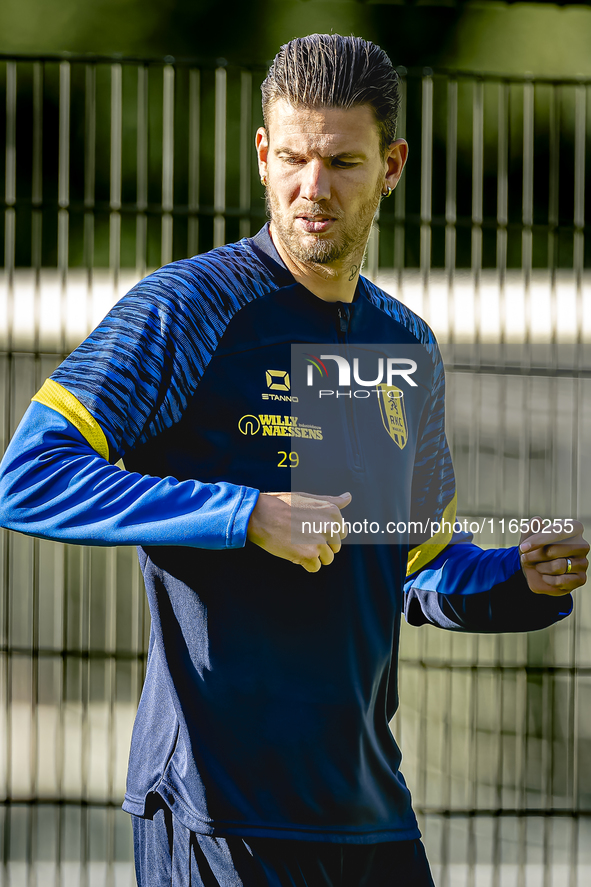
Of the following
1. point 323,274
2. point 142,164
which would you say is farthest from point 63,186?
point 323,274

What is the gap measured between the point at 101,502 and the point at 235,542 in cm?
19

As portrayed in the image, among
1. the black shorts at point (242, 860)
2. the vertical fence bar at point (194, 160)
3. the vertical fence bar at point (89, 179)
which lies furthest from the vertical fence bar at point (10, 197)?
the black shorts at point (242, 860)

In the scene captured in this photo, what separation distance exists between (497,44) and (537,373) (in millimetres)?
4156

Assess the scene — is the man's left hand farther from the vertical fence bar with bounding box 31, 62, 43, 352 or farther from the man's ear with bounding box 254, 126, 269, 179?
the vertical fence bar with bounding box 31, 62, 43, 352

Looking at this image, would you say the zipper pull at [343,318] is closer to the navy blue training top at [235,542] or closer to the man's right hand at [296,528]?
the navy blue training top at [235,542]

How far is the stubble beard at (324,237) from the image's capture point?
1510 millimetres

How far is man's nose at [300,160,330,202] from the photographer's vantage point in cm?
147

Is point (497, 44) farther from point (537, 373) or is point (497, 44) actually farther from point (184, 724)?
point (184, 724)

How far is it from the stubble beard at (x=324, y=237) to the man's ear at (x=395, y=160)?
76mm

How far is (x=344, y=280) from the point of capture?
1618 millimetres

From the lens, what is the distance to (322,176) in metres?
1.47

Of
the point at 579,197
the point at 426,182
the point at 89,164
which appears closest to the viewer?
the point at 89,164

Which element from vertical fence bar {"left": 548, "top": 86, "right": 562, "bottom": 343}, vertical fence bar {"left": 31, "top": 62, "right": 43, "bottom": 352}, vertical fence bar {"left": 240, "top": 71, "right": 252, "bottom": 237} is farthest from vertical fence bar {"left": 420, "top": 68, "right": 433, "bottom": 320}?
vertical fence bar {"left": 31, "top": 62, "right": 43, "bottom": 352}

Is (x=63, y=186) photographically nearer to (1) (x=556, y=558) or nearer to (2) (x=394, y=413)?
(2) (x=394, y=413)
